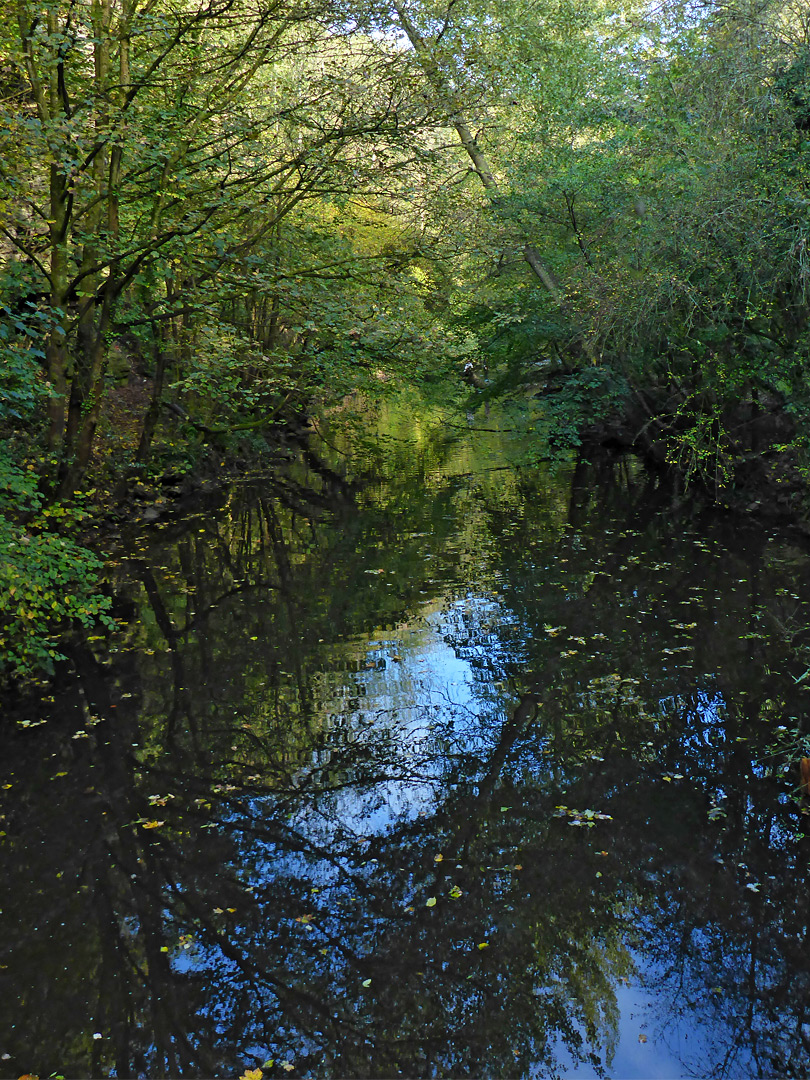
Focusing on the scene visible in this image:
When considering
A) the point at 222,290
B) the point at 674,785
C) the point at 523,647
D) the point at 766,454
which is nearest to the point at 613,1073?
the point at 674,785

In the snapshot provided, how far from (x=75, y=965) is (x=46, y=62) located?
836cm

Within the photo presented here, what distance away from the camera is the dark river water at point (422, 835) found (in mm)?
4164

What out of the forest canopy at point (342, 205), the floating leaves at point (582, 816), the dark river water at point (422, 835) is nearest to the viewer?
the dark river water at point (422, 835)

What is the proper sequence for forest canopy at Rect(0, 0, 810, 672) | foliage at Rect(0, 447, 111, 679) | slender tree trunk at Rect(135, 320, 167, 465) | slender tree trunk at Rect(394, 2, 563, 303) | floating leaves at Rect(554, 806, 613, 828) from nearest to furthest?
floating leaves at Rect(554, 806, 613, 828) < foliage at Rect(0, 447, 111, 679) < forest canopy at Rect(0, 0, 810, 672) < slender tree trunk at Rect(394, 2, 563, 303) < slender tree trunk at Rect(135, 320, 167, 465)

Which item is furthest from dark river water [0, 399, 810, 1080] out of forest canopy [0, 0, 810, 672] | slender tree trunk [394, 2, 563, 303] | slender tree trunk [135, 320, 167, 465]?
slender tree trunk [394, 2, 563, 303]

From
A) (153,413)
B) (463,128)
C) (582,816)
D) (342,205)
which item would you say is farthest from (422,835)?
(463,128)

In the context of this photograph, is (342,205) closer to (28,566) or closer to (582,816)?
(28,566)

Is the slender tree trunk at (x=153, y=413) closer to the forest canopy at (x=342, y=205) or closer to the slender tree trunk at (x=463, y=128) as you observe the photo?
the forest canopy at (x=342, y=205)

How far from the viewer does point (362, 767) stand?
6.72 metres

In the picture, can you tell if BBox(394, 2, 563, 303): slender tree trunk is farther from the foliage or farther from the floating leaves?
the floating leaves

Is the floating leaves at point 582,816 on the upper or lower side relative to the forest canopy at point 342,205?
lower

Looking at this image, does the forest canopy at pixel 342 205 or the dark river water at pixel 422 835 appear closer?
the dark river water at pixel 422 835

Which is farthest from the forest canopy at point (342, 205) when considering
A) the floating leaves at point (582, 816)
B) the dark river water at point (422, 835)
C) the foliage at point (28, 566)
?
the floating leaves at point (582, 816)

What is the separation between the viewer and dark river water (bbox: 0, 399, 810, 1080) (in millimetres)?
4164
